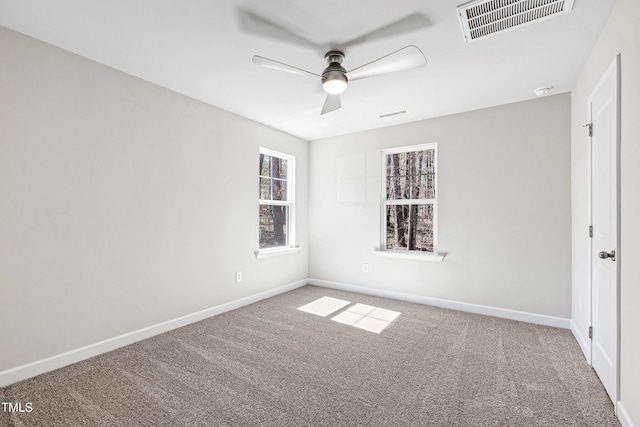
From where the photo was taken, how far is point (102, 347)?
2602mm

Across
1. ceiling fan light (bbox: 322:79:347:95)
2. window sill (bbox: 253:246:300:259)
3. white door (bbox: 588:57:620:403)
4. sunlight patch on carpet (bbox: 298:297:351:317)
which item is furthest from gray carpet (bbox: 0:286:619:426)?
ceiling fan light (bbox: 322:79:347:95)

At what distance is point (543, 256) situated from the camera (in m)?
3.32

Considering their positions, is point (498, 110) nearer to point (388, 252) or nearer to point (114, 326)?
point (388, 252)

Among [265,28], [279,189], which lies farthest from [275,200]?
[265,28]

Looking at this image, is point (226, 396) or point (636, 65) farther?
point (226, 396)

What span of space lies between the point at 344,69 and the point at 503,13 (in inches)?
43.6

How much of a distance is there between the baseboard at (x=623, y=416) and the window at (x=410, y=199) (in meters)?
2.35

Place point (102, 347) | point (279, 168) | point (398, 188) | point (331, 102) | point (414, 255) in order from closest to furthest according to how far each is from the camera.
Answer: point (102, 347) → point (331, 102) → point (414, 255) → point (398, 188) → point (279, 168)

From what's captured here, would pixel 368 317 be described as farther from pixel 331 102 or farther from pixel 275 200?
pixel 331 102

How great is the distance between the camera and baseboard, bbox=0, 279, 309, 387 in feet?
7.07

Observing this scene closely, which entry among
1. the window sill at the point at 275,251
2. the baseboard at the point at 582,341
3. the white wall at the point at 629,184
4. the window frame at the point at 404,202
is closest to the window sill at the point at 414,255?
the window frame at the point at 404,202

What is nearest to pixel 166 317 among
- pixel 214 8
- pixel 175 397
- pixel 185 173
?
pixel 175 397

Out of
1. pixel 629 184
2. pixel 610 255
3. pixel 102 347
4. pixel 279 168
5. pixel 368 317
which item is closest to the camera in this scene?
pixel 629 184

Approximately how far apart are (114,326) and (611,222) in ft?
13.0
